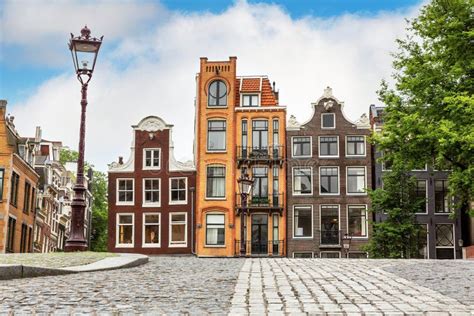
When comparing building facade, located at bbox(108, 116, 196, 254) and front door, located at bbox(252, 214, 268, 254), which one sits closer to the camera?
front door, located at bbox(252, 214, 268, 254)

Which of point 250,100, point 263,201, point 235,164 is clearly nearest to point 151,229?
point 235,164

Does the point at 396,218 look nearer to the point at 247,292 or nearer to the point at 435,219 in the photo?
the point at 435,219

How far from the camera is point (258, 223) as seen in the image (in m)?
53.3

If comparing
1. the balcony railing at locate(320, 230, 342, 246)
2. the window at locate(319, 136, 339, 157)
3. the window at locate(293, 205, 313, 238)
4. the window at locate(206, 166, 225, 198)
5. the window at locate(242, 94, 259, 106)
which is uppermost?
the window at locate(242, 94, 259, 106)

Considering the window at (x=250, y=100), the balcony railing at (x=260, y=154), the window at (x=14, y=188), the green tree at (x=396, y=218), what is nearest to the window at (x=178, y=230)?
the balcony railing at (x=260, y=154)

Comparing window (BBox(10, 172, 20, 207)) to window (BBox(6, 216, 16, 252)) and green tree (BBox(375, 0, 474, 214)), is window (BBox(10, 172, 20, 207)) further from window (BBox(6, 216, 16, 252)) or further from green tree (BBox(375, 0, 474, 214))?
green tree (BBox(375, 0, 474, 214))

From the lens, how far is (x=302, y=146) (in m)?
53.6

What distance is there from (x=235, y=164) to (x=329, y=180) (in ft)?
21.0

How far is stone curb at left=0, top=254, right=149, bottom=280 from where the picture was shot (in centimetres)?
1222

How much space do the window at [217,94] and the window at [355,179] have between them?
9.88 m

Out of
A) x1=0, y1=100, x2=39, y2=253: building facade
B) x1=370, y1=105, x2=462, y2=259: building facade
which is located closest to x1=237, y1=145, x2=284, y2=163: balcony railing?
x1=370, y1=105, x2=462, y2=259: building facade

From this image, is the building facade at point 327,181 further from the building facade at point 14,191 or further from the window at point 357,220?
the building facade at point 14,191

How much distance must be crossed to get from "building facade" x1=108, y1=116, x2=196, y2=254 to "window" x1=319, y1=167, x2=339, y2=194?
8573 mm

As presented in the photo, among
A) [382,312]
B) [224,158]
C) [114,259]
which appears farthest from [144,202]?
[382,312]
